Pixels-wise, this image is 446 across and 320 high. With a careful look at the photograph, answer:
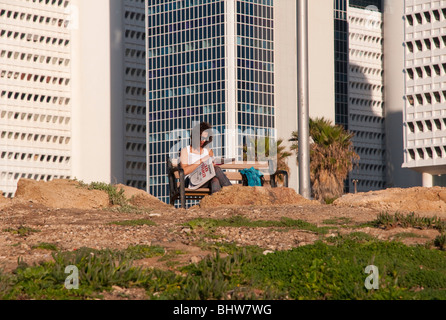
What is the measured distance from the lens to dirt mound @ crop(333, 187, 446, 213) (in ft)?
53.0

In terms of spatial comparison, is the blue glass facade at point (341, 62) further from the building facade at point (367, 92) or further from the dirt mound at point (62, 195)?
the dirt mound at point (62, 195)

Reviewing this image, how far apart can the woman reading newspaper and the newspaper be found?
0.27 ft

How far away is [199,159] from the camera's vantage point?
2028cm

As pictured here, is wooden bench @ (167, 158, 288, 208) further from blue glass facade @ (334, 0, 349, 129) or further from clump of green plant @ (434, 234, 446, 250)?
blue glass facade @ (334, 0, 349, 129)

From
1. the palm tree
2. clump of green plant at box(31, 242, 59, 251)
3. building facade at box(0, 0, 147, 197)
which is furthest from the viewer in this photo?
building facade at box(0, 0, 147, 197)

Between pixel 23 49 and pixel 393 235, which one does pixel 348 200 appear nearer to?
pixel 393 235

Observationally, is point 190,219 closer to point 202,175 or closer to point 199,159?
point 202,175

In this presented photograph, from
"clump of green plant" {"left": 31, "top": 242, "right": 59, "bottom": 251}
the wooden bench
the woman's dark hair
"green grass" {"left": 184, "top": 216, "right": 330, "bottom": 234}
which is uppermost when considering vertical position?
the woman's dark hair

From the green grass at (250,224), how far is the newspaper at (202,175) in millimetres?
5320

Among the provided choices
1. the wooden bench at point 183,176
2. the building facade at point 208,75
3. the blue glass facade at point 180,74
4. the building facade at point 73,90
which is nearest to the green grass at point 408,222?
the wooden bench at point 183,176

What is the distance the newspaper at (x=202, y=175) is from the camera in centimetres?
1986

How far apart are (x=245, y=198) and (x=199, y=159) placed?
2.44 metres

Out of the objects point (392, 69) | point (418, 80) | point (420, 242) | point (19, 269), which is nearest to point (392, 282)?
point (420, 242)

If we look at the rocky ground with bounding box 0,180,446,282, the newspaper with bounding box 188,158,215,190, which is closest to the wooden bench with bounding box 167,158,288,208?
the newspaper with bounding box 188,158,215,190
